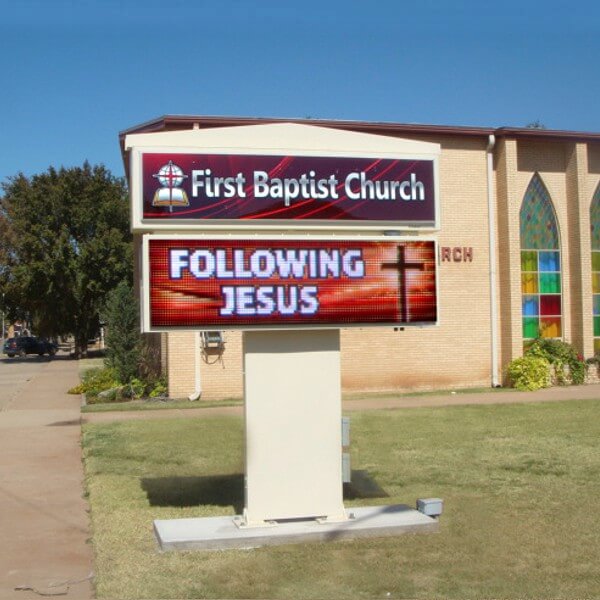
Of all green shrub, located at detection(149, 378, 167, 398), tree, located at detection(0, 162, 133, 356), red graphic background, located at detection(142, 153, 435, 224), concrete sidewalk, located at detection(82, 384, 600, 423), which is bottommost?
concrete sidewalk, located at detection(82, 384, 600, 423)

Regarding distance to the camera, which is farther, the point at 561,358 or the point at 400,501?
the point at 561,358

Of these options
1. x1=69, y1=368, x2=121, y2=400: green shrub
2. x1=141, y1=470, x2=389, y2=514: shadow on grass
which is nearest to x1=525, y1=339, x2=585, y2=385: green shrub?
x1=69, y1=368, x2=121, y2=400: green shrub

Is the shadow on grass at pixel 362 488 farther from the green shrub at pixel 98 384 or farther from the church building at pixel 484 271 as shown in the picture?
the green shrub at pixel 98 384

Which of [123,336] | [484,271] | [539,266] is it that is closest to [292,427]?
[484,271]

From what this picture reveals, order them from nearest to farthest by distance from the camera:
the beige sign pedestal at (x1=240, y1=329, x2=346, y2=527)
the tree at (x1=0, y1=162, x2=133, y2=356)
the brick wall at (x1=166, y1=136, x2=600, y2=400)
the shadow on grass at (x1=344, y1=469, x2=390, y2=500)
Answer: the beige sign pedestal at (x1=240, y1=329, x2=346, y2=527) → the shadow on grass at (x1=344, y1=469, x2=390, y2=500) → the brick wall at (x1=166, y1=136, x2=600, y2=400) → the tree at (x1=0, y1=162, x2=133, y2=356)

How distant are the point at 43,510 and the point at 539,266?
632 inches

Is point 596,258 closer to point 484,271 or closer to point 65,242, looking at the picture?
point 484,271

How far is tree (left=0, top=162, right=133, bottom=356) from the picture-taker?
44812 millimetres

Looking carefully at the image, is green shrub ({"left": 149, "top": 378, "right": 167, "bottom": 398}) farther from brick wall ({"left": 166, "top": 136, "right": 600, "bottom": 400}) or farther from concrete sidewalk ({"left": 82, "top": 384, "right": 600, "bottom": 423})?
brick wall ({"left": 166, "top": 136, "right": 600, "bottom": 400})

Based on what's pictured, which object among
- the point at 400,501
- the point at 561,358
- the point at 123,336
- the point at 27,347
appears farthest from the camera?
the point at 27,347

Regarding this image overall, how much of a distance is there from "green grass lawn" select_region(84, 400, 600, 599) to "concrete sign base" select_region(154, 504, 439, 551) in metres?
0.11

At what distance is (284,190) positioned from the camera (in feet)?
26.6

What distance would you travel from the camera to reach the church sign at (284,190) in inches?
307

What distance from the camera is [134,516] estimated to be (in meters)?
8.77
